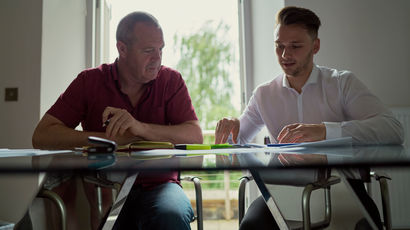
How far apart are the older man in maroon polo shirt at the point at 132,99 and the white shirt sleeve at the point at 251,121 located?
0.86ft

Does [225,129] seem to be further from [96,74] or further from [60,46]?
[60,46]

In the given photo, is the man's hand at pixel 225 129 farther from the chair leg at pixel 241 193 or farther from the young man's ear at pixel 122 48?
the young man's ear at pixel 122 48

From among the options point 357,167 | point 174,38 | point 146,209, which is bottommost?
point 146,209

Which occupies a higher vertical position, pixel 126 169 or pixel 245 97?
pixel 245 97

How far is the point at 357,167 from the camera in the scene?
0.38m

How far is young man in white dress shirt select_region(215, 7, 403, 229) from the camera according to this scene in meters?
1.36

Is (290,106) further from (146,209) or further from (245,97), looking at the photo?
(245,97)

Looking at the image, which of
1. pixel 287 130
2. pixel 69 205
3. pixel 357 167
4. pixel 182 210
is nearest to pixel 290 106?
pixel 287 130

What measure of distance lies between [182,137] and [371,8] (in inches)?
69.3

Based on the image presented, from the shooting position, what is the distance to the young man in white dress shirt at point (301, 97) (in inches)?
53.7

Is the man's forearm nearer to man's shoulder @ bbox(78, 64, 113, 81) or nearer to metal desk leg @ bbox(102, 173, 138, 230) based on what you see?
man's shoulder @ bbox(78, 64, 113, 81)

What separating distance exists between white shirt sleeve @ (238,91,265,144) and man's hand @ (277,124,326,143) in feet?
1.66

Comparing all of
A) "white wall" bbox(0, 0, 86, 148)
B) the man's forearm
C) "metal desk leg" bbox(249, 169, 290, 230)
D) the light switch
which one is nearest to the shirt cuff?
"metal desk leg" bbox(249, 169, 290, 230)

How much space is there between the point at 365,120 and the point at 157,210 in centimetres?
80
